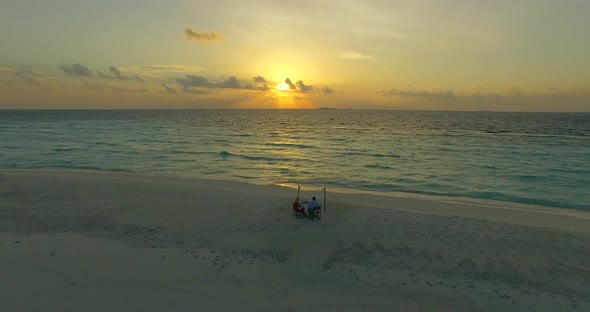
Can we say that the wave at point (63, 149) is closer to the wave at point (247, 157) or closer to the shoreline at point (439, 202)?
the shoreline at point (439, 202)

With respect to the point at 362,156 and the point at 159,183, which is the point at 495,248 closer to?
the point at 159,183

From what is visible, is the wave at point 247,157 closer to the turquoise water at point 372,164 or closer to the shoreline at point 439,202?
the turquoise water at point 372,164

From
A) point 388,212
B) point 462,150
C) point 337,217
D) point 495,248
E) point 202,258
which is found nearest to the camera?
point 202,258

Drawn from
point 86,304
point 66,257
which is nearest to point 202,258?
point 86,304

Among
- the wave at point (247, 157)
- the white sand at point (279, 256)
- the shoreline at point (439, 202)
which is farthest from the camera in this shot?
the wave at point (247, 157)

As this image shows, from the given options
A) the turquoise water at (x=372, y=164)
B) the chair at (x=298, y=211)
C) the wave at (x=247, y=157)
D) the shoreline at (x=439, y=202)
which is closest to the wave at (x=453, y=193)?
the turquoise water at (x=372, y=164)

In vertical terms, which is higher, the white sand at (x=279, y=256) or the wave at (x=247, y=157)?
the wave at (x=247, y=157)


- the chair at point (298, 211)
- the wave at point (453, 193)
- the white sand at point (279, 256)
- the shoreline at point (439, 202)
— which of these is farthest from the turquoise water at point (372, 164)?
the chair at point (298, 211)

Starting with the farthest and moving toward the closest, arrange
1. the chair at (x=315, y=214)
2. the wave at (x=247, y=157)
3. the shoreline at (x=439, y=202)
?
→ the wave at (x=247, y=157), the shoreline at (x=439, y=202), the chair at (x=315, y=214)

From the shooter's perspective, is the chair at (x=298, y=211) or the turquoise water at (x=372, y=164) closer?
the chair at (x=298, y=211)
